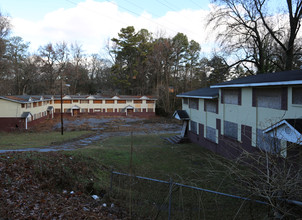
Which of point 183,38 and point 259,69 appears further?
point 183,38

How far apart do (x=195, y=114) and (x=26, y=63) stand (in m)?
48.4

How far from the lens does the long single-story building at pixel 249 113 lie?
32.4 feet

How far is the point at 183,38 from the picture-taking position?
53.5m

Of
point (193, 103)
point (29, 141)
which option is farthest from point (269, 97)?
point (29, 141)

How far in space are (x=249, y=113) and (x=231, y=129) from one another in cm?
245

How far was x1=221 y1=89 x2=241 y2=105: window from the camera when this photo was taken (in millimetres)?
15602

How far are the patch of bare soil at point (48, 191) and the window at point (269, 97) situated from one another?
31.4ft

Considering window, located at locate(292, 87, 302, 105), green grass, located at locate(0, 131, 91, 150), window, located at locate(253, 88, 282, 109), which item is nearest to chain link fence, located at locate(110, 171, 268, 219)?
window, located at locate(292, 87, 302, 105)

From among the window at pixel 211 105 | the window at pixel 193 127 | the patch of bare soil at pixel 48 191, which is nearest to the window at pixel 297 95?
the window at pixel 211 105

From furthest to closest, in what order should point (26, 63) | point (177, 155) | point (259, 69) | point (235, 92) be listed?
point (26, 63) < point (259, 69) < point (177, 155) < point (235, 92)

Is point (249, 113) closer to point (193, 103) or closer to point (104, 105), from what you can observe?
point (193, 103)

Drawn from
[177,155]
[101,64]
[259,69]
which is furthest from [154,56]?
[177,155]

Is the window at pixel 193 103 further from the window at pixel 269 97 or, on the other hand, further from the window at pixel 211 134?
the window at pixel 269 97

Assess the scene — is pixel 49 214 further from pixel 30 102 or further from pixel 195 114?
pixel 30 102
